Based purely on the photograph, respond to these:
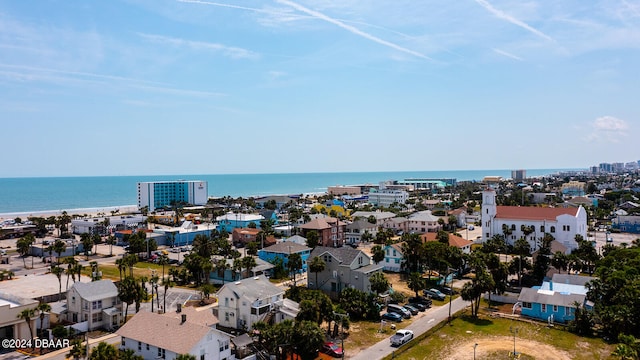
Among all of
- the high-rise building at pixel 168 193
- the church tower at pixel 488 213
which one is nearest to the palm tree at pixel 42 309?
the church tower at pixel 488 213

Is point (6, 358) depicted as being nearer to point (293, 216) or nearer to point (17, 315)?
point (17, 315)

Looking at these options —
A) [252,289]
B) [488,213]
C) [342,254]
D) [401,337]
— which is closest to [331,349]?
[401,337]

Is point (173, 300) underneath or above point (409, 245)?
underneath

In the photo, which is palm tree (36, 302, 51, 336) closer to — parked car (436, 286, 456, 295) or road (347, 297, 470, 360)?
road (347, 297, 470, 360)

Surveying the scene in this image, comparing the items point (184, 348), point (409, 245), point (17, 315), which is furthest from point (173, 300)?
point (409, 245)

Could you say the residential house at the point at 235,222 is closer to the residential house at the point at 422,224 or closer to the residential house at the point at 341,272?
the residential house at the point at 422,224

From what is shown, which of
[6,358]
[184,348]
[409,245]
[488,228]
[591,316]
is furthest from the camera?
[488,228]

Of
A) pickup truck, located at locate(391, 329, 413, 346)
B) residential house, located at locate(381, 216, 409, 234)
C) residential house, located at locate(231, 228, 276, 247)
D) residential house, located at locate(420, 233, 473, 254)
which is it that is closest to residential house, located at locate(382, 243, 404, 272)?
residential house, located at locate(420, 233, 473, 254)
